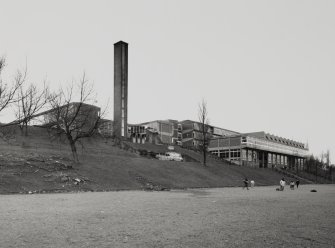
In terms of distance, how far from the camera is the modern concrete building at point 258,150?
83.9m

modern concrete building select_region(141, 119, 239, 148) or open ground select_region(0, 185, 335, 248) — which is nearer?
open ground select_region(0, 185, 335, 248)

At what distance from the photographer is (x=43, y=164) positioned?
32.0 metres

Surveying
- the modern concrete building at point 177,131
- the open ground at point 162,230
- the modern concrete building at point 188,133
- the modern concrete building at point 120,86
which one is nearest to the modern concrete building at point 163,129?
the modern concrete building at point 177,131

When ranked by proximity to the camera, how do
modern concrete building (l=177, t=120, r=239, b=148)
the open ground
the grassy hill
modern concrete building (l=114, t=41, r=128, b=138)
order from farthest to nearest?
modern concrete building (l=177, t=120, r=239, b=148) → modern concrete building (l=114, t=41, r=128, b=138) → the grassy hill → the open ground

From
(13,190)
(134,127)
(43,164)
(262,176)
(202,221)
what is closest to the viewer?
(202,221)

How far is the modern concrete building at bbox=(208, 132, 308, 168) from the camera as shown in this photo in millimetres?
83875

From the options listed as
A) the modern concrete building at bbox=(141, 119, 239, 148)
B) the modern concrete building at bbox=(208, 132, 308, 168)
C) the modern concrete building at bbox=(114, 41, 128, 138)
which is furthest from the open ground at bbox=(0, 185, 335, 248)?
the modern concrete building at bbox=(141, 119, 239, 148)

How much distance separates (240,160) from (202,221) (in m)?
72.9

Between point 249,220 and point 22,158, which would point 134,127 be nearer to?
point 22,158

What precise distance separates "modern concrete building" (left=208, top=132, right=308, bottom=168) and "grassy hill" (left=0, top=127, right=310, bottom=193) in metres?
29.3

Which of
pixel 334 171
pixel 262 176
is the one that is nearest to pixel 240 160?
pixel 262 176

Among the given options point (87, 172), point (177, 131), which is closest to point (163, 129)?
point (177, 131)

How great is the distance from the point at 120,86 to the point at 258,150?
141 ft

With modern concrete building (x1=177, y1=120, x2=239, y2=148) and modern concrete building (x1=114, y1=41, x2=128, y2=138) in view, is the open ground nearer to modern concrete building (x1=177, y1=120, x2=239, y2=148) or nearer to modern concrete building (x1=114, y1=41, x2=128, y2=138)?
modern concrete building (x1=114, y1=41, x2=128, y2=138)
